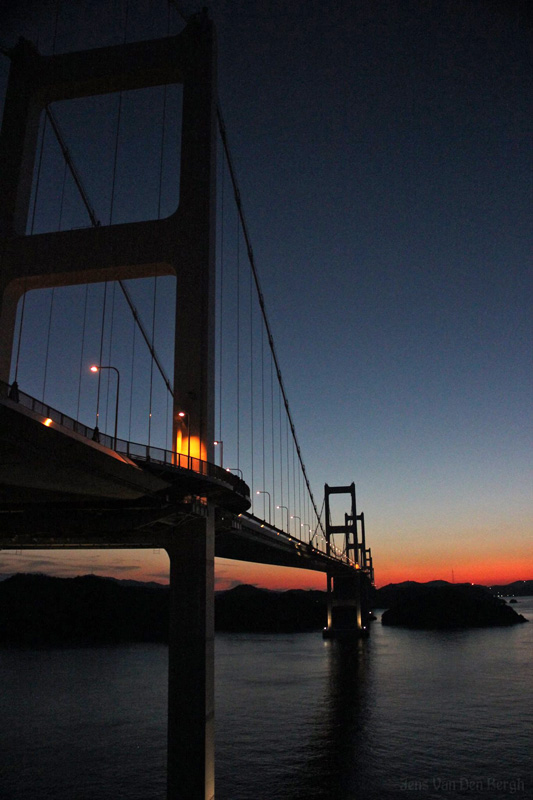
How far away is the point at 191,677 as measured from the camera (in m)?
16.6

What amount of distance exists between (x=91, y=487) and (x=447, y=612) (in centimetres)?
11375

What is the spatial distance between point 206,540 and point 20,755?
16.3 metres

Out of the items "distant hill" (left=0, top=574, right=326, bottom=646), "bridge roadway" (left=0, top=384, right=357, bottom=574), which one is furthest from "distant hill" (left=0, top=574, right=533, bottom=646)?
"bridge roadway" (left=0, top=384, right=357, bottom=574)

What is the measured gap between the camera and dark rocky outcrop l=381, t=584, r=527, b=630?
371 ft

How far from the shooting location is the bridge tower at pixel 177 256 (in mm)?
16656

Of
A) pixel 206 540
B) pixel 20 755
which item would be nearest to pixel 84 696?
pixel 20 755

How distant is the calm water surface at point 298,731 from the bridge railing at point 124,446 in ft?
34.3

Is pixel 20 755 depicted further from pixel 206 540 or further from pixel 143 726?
pixel 206 540

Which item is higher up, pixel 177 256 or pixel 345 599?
pixel 177 256

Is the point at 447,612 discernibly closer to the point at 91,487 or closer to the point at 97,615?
the point at 97,615

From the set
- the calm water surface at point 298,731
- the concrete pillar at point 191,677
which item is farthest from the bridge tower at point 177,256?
the calm water surface at point 298,731

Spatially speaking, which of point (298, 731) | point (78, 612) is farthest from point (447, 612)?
point (298, 731)

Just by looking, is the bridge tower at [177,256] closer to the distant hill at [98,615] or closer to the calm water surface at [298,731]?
the calm water surface at [298,731]

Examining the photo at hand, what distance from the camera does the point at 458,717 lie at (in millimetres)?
31938
